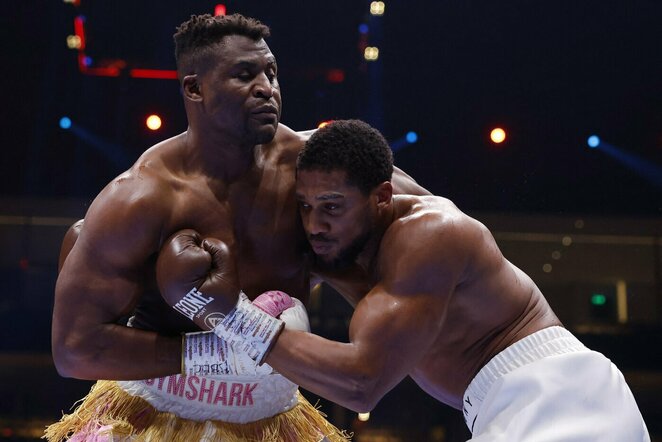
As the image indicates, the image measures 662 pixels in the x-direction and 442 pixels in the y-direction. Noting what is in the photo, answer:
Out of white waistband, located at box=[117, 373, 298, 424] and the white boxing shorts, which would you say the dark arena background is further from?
the white boxing shorts

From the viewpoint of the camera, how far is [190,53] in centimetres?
231

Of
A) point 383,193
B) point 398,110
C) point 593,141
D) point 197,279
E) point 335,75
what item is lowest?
point 593,141

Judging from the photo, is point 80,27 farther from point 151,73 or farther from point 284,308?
point 284,308

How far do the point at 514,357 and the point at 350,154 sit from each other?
69 cm

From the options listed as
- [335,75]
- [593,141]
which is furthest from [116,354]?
[593,141]

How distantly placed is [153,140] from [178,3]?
0.88 metres

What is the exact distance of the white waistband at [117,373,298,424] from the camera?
7.48 feet

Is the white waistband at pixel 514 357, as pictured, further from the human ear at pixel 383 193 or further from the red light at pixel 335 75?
the red light at pixel 335 75

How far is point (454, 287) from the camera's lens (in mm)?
2148

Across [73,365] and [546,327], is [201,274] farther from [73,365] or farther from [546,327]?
[546,327]

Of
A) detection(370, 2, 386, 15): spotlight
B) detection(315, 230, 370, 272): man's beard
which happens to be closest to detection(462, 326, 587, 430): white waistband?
detection(315, 230, 370, 272): man's beard

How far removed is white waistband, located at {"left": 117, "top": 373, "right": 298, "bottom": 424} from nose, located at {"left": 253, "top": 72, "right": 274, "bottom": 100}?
76 cm

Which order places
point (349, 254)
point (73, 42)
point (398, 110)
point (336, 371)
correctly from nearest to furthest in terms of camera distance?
point (336, 371)
point (349, 254)
point (73, 42)
point (398, 110)

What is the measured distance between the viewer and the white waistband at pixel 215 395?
7.48 ft
